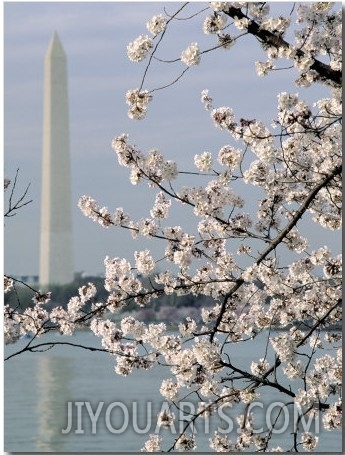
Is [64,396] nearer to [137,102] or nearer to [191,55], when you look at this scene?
[137,102]

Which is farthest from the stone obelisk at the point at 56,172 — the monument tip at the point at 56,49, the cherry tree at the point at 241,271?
the cherry tree at the point at 241,271

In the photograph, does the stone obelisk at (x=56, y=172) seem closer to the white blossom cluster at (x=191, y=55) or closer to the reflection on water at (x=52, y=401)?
the reflection on water at (x=52, y=401)

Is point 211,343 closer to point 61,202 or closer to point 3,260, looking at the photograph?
point 3,260

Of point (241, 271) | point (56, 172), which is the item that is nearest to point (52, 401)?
point (56, 172)

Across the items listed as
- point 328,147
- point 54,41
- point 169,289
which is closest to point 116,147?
point 169,289

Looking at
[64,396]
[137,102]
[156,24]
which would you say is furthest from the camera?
[64,396]
